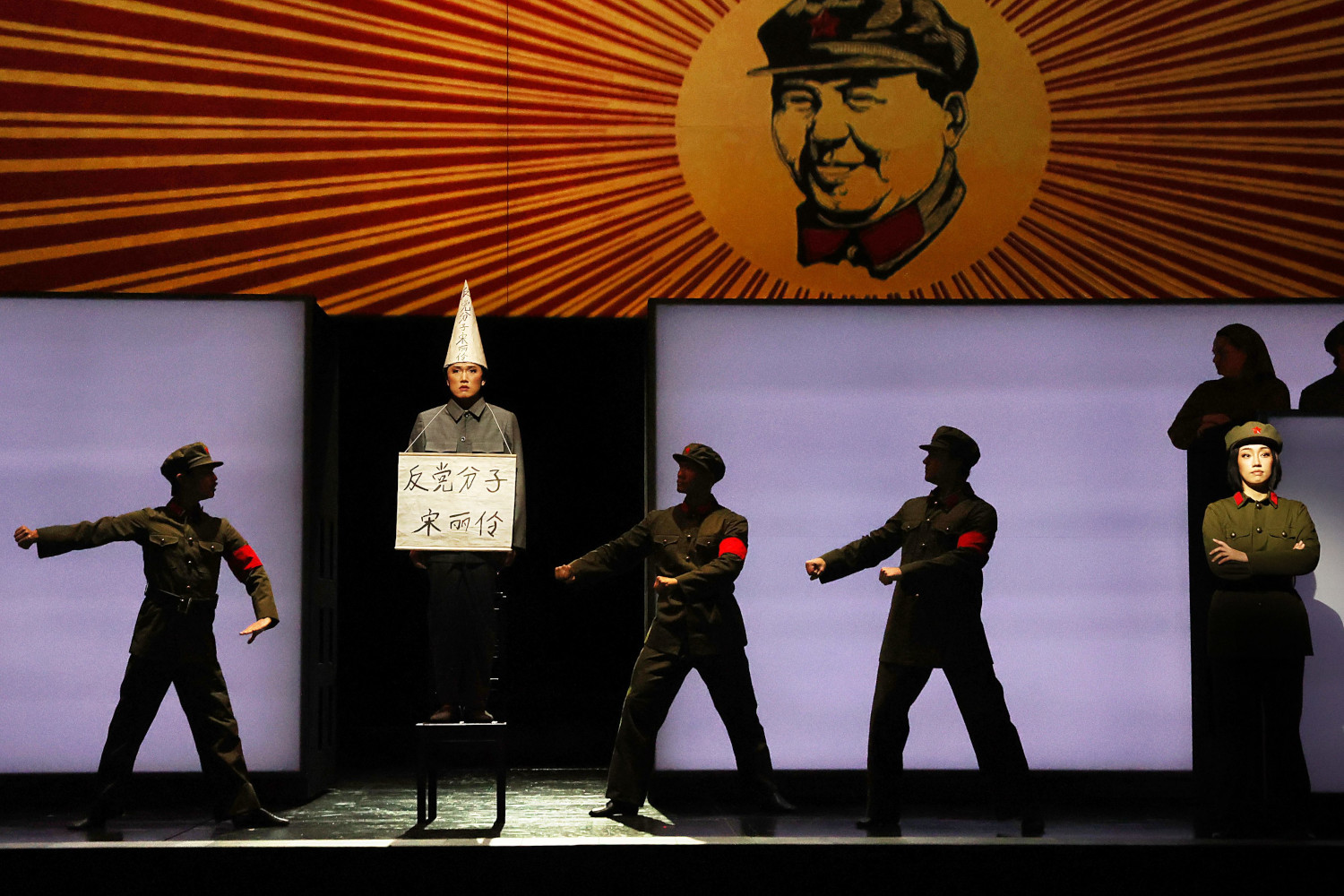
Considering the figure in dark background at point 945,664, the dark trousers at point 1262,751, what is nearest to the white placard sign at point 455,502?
the figure in dark background at point 945,664

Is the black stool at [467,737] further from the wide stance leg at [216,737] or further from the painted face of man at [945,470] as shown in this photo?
the painted face of man at [945,470]

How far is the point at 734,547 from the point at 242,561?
2.23m

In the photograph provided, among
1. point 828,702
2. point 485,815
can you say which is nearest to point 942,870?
point 828,702

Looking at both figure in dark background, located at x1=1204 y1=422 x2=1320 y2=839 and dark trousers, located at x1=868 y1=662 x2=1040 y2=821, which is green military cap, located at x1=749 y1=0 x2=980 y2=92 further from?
dark trousers, located at x1=868 y1=662 x2=1040 y2=821

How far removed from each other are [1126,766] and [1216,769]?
1318 mm

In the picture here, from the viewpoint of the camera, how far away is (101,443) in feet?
22.3

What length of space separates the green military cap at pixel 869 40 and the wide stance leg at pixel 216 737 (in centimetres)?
470

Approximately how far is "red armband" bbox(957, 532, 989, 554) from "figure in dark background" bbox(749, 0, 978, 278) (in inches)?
107

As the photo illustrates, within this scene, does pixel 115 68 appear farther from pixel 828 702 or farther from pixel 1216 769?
pixel 1216 769

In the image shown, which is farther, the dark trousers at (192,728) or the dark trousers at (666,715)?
the dark trousers at (666,715)

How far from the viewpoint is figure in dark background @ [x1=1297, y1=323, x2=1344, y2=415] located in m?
6.37

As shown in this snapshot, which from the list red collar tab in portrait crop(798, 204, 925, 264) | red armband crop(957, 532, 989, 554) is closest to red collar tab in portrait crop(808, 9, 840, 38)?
red collar tab in portrait crop(798, 204, 925, 264)

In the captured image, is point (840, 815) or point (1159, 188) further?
point (1159, 188)

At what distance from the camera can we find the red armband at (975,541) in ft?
18.9
